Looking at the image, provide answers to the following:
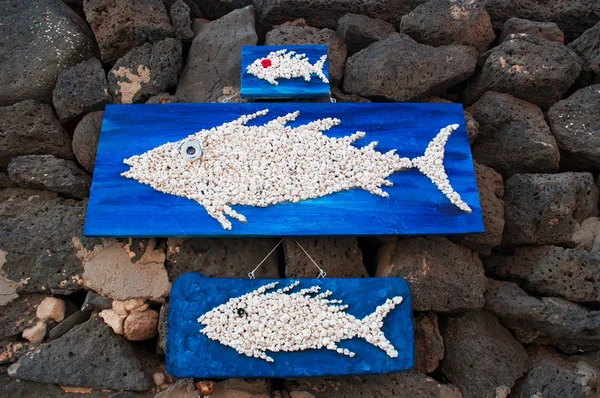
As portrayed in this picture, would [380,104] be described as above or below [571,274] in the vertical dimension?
above

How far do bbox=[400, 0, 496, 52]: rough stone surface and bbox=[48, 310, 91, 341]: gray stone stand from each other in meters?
2.19

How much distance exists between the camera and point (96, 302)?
214cm

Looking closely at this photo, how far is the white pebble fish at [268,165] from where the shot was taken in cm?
217

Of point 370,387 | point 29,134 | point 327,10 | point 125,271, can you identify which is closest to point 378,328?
point 370,387

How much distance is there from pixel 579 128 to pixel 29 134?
2783mm

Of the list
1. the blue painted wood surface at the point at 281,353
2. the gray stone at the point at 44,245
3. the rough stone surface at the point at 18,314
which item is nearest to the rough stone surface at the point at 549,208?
the blue painted wood surface at the point at 281,353

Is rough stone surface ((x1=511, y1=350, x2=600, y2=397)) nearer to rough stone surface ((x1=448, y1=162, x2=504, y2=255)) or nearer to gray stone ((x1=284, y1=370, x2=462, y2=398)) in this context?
gray stone ((x1=284, y1=370, x2=462, y2=398))

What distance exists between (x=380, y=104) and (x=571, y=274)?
1.18 meters

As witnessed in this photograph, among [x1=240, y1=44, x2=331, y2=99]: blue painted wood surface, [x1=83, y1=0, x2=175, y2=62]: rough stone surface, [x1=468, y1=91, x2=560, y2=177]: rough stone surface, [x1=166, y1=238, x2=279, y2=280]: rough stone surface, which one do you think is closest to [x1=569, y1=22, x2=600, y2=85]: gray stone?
[x1=468, y1=91, x2=560, y2=177]: rough stone surface

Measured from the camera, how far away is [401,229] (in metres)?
2.13

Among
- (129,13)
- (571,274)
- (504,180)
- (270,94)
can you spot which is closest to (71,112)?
(129,13)

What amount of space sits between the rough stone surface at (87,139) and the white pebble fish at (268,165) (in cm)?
32

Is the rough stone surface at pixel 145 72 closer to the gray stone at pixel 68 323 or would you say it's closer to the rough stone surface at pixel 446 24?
the gray stone at pixel 68 323

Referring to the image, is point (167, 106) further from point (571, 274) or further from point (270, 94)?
point (571, 274)
